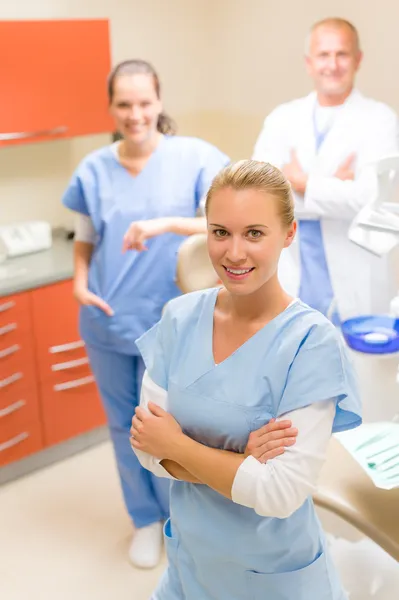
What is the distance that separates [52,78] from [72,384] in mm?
1186

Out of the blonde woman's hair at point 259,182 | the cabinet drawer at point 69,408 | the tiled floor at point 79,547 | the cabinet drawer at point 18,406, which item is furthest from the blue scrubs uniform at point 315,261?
the blonde woman's hair at point 259,182

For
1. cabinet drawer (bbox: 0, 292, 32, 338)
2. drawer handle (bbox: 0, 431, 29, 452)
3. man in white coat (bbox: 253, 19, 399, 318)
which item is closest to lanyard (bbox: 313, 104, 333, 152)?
man in white coat (bbox: 253, 19, 399, 318)

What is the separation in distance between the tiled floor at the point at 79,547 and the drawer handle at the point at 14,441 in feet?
0.55

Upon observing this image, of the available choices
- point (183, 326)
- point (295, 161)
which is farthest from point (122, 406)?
point (183, 326)

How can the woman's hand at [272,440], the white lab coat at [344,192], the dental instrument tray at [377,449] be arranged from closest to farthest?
the woman's hand at [272,440], the dental instrument tray at [377,449], the white lab coat at [344,192]

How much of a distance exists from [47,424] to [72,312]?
0.45 meters

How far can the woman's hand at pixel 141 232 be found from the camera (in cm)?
217

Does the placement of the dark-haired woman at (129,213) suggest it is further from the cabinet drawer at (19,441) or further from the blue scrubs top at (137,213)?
the cabinet drawer at (19,441)

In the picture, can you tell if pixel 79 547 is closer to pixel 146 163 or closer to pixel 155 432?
A: pixel 146 163

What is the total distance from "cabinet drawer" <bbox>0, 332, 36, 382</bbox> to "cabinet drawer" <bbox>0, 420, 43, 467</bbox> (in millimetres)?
175

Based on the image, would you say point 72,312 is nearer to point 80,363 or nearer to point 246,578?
point 80,363

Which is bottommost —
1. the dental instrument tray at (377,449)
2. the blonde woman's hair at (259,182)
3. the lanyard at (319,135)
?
the dental instrument tray at (377,449)

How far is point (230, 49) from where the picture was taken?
3.57m

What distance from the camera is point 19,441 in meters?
3.05
